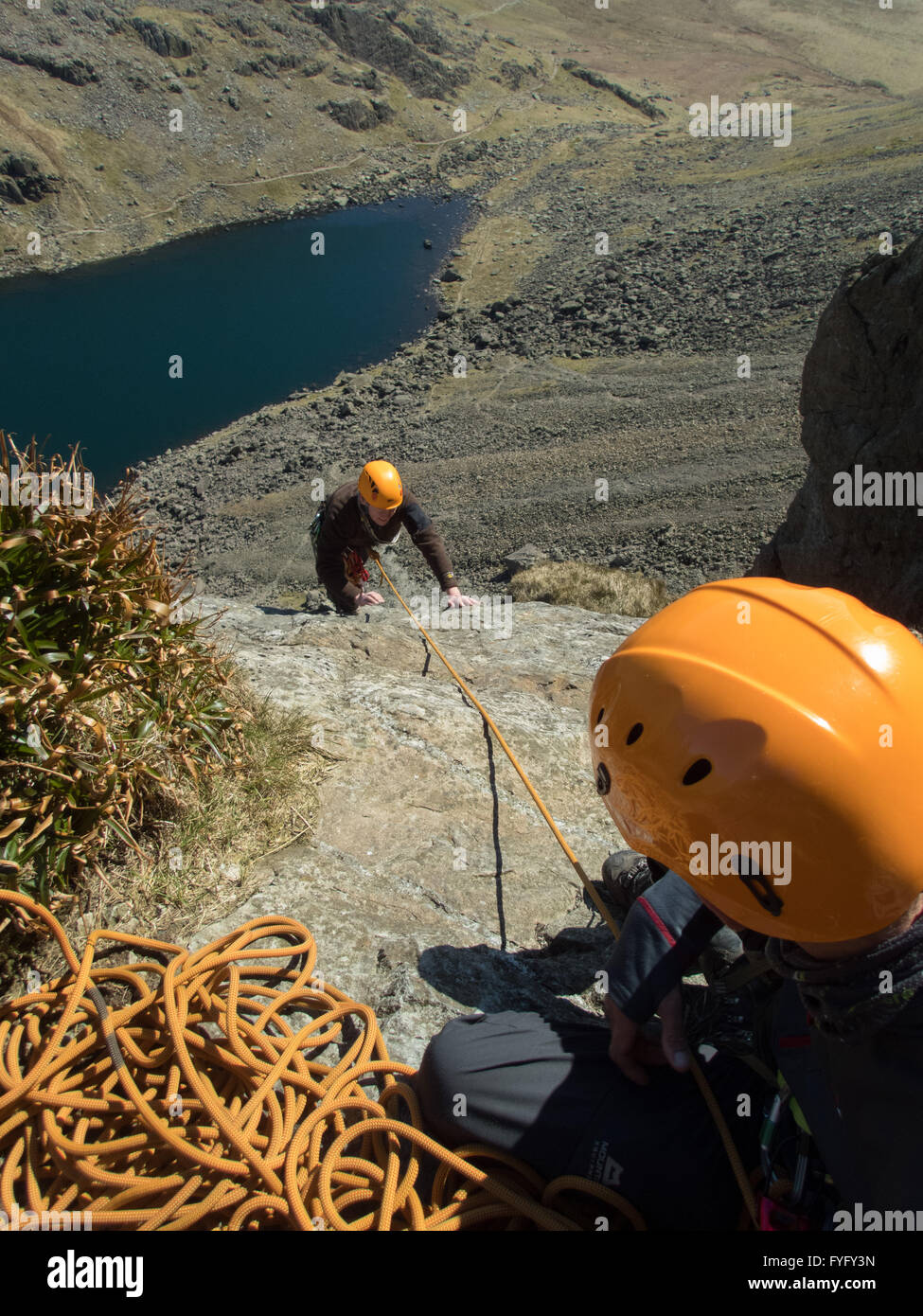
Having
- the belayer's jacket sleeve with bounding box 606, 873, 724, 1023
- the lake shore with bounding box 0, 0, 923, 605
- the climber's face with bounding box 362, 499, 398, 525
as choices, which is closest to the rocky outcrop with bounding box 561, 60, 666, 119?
the lake shore with bounding box 0, 0, 923, 605

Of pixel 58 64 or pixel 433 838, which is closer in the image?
pixel 433 838

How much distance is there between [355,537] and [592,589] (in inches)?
179

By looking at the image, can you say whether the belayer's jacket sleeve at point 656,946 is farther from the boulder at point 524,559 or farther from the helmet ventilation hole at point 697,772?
the boulder at point 524,559

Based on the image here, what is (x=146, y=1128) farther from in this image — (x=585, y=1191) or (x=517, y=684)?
(x=517, y=684)

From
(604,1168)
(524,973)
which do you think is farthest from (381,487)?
(604,1168)

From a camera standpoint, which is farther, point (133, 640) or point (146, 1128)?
point (133, 640)

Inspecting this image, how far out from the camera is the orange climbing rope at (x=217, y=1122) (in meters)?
2.19

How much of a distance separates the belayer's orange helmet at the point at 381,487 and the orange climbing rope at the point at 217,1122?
4.20 meters

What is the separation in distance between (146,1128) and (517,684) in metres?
3.68

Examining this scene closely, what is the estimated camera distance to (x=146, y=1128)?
7.63 feet

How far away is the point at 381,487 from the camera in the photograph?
6.22 m

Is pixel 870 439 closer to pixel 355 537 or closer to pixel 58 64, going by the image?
pixel 355 537
